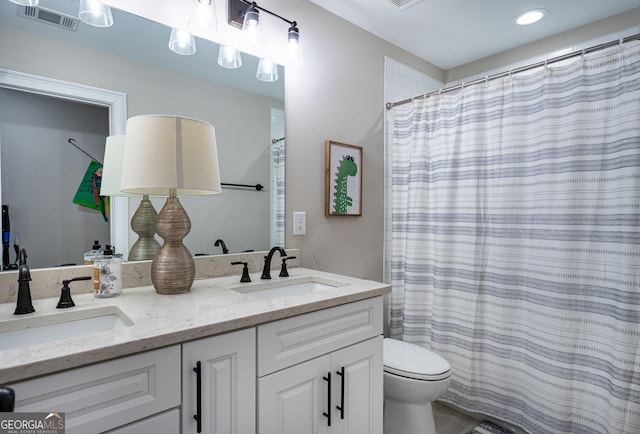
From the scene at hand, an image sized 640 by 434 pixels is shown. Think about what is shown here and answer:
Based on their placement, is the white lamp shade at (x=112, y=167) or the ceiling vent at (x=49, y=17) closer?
the ceiling vent at (x=49, y=17)

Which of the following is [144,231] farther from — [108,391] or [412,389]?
[412,389]

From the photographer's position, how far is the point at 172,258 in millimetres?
1201

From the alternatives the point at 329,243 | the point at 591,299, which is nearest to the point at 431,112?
the point at 329,243

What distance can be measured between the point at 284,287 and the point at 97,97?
1.04 m

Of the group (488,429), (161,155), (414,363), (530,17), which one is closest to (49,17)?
(161,155)

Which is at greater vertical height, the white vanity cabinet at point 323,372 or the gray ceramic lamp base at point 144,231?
the gray ceramic lamp base at point 144,231

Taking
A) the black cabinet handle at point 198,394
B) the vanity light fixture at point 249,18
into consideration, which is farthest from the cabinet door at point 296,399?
the vanity light fixture at point 249,18

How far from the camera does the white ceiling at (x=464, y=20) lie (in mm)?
1905

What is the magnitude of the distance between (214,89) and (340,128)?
80cm

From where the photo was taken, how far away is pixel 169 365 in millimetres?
828

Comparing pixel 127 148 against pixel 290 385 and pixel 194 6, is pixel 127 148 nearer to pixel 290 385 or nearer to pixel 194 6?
pixel 194 6

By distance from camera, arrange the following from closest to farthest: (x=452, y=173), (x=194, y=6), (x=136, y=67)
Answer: (x=136, y=67), (x=194, y=6), (x=452, y=173)

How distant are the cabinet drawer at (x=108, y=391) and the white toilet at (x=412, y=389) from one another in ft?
3.50

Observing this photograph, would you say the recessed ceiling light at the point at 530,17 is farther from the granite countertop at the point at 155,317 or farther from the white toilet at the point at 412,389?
the white toilet at the point at 412,389
